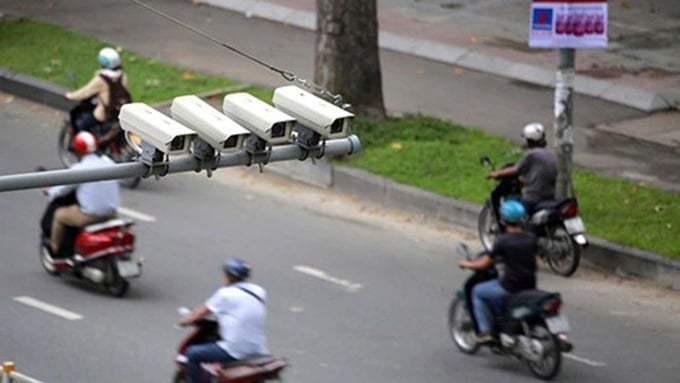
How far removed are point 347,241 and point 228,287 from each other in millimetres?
5691

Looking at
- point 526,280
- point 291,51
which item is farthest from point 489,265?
point 291,51

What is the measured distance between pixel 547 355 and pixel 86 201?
460 cm

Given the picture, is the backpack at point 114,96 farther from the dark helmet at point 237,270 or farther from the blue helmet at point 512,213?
the dark helmet at point 237,270

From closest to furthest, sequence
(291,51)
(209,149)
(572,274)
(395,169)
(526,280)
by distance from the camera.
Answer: (209,149) < (526,280) < (572,274) < (395,169) < (291,51)

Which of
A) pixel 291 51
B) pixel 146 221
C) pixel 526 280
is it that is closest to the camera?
pixel 526 280

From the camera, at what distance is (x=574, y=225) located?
18266 millimetres

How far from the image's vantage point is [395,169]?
21.3m

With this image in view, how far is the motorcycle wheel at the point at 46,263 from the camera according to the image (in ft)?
58.2

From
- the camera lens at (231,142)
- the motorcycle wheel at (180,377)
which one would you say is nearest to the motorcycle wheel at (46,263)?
the motorcycle wheel at (180,377)

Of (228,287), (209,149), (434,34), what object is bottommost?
(434,34)

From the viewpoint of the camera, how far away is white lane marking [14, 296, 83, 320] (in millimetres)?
16828

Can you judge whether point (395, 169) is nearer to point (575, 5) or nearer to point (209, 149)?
point (575, 5)

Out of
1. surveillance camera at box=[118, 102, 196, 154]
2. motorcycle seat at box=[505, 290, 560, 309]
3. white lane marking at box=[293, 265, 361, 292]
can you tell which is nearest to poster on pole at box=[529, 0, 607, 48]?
white lane marking at box=[293, 265, 361, 292]

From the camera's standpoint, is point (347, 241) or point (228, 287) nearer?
point (228, 287)
